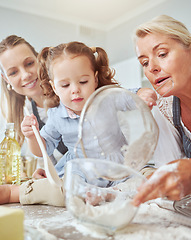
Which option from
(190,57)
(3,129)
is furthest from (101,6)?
(3,129)

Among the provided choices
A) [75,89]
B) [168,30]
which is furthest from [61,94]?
[168,30]

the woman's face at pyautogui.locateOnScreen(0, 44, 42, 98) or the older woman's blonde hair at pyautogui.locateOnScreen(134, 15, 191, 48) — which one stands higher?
the older woman's blonde hair at pyautogui.locateOnScreen(134, 15, 191, 48)

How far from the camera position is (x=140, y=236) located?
45 centimetres

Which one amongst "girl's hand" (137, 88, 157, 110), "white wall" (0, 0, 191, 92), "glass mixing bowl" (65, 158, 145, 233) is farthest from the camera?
"white wall" (0, 0, 191, 92)

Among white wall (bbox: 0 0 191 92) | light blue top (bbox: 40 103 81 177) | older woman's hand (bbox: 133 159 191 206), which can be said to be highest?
white wall (bbox: 0 0 191 92)

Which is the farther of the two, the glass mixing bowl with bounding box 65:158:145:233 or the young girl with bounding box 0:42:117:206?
the young girl with bounding box 0:42:117:206

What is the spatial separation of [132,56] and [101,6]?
0.31m

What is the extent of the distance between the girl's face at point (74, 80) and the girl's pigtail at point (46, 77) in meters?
0.09

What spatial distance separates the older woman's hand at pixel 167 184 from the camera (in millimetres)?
441

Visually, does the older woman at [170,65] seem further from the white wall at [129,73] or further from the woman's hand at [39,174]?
the woman's hand at [39,174]

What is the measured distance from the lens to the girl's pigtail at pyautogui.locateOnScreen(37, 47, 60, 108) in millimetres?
1017

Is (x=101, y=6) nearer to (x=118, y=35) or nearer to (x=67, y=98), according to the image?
(x=118, y=35)

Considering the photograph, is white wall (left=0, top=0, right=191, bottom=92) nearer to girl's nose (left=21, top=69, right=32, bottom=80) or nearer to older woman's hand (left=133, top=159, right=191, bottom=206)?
girl's nose (left=21, top=69, right=32, bottom=80)

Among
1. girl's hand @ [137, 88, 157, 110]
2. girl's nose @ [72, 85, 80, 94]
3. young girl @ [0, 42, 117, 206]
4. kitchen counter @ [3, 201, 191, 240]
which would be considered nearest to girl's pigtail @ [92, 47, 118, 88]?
young girl @ [0, 42, 117, 206]
